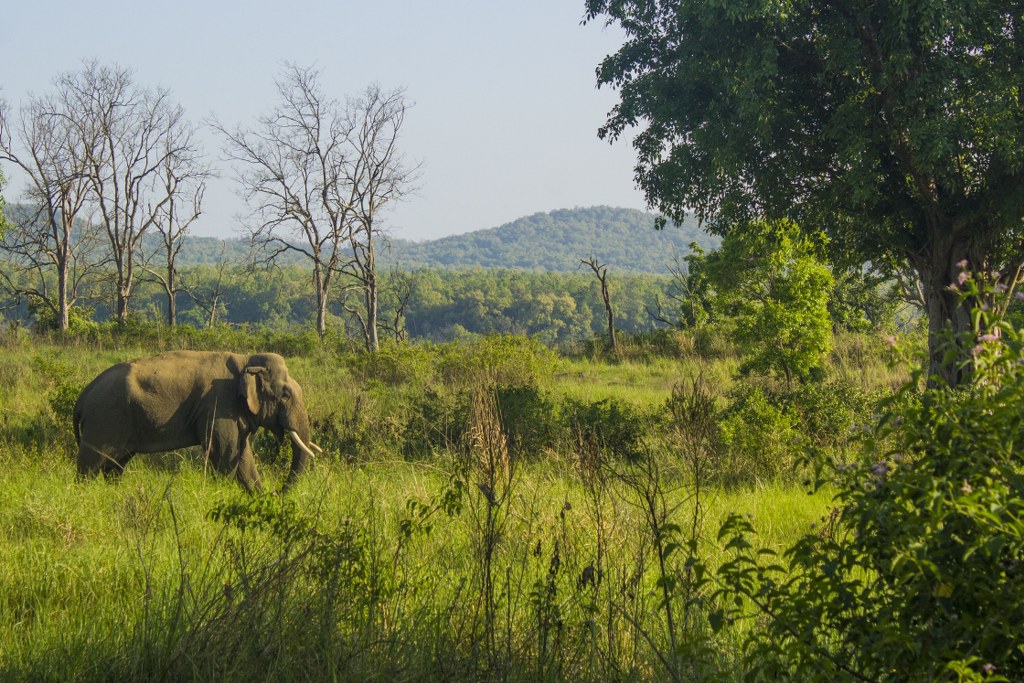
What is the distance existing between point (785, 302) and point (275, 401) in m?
8.63

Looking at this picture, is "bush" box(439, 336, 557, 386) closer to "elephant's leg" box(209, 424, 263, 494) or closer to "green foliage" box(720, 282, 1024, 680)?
"elephant's leg" box(209, 424, 263, 494)

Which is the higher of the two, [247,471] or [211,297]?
[211,297]

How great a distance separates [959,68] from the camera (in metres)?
12.0

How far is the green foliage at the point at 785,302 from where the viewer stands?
49.7 ft

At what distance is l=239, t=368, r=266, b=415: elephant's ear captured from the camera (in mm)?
9915

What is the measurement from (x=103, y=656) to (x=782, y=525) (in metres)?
5.08

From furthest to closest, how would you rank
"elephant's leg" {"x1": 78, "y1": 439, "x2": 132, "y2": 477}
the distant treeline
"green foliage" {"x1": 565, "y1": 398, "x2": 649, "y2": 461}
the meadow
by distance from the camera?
the distant treeline → "green foliage" {"x1": 565, "y1": 398, "x2": 649, "y2": 461} → "elephant's leg" {"x1": 78, "y1": 439, "x2": 132, "y2": 477} → the meadow

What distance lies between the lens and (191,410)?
9.89m

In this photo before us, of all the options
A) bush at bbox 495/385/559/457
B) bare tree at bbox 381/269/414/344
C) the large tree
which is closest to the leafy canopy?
the large tree

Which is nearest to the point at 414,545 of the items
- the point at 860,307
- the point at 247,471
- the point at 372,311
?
the point at 247,471

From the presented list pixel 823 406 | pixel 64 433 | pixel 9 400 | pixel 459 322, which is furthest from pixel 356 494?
pixel 459 322

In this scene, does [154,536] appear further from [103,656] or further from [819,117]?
[819,117]

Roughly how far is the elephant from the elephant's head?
0.01 metres

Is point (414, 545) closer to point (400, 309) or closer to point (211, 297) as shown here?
point (400, 309)
